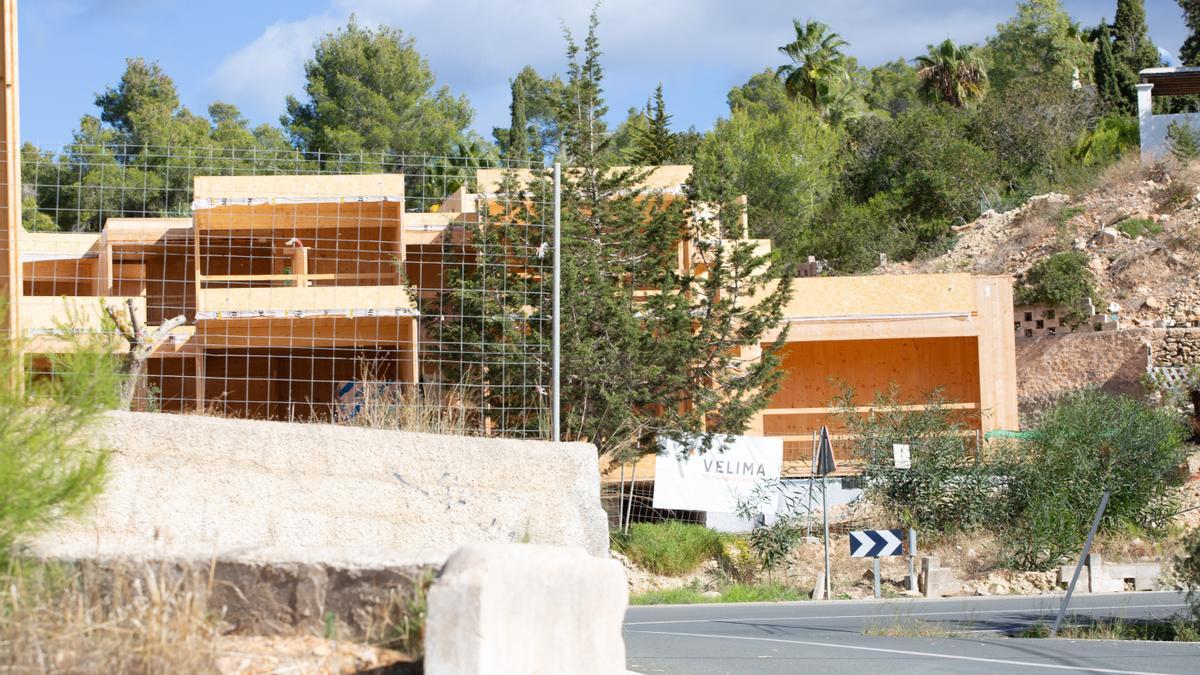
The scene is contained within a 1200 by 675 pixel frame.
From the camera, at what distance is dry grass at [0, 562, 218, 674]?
5.14 metres

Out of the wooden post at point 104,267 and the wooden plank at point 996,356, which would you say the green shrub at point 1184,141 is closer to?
the wooden plank at point 996,356

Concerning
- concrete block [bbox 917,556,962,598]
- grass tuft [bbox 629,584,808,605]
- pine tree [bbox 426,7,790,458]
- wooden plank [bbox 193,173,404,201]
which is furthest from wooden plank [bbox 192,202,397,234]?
concrete block [bbox 917,556,962,598]

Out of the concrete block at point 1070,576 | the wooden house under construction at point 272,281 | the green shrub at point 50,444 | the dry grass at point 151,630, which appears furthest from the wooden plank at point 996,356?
the dry grass at point 151,630

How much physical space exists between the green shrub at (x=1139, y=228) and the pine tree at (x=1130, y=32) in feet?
48.8

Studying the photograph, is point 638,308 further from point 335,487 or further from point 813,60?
point 813,60

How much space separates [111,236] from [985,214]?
98.9ft

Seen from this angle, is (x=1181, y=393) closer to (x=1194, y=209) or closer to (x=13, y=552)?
(x=1194, y=209)

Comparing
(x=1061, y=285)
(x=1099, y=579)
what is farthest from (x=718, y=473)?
(x=1061, y=285)

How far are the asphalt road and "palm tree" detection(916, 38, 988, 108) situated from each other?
46.7 metres

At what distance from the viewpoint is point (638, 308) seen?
23781mm

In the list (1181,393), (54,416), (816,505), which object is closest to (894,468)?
(816,505)

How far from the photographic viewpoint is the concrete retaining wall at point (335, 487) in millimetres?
8094

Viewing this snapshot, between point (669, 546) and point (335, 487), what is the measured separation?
52.0 feet

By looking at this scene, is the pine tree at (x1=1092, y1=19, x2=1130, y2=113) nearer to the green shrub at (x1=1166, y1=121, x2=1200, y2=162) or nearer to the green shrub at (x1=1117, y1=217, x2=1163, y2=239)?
the green shrub at (x1=1166, y1=121, x2=1200, y2=162)
